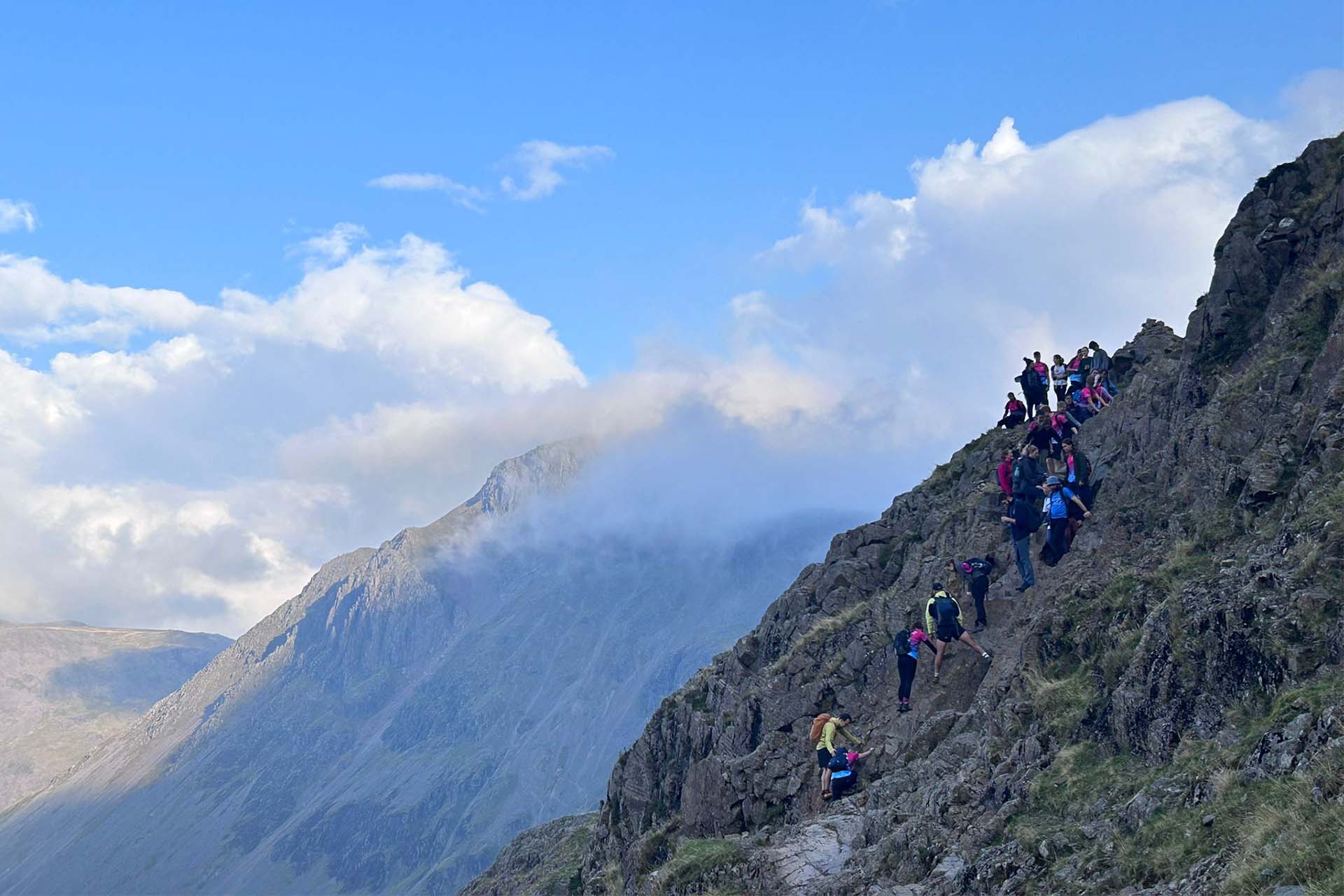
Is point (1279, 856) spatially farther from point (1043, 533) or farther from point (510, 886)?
point (510, 886)

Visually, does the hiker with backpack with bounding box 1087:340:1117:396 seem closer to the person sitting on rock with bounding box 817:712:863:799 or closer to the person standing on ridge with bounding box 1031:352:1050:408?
the person standing on ridge with bounding box 1031:352:1050:408

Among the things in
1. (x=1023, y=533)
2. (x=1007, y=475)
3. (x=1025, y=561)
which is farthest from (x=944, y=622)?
(x=1007, y=475)

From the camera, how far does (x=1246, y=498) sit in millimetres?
21406

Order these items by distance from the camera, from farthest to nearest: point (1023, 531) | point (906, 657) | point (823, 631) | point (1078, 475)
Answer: point (823, 631) → point (1078, 475) → point (1023, 531) → point (906, 657)

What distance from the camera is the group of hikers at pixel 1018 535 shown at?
25.4 metres

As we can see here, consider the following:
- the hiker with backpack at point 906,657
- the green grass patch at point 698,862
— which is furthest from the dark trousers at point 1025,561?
the green grass patch at point 698,862

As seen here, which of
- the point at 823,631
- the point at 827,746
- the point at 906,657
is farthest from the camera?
the point at 823,631

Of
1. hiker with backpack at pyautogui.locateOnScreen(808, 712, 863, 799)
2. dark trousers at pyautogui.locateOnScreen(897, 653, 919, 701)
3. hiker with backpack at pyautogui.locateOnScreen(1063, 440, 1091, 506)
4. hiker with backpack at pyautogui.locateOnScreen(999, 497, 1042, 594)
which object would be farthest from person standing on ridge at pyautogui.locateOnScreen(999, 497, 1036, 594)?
hiker with backpack at pyautogui.locateOnScreen(808, 712, 863, 799)

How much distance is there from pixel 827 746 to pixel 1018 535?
687 centimetres

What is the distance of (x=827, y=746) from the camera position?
24.9 m

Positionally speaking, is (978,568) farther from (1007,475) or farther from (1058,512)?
(1007,475)

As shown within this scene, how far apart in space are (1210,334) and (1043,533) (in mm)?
6425

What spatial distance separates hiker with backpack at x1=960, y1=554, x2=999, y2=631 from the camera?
27156 mm

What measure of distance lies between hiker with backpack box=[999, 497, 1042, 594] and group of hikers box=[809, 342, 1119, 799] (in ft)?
0.06
